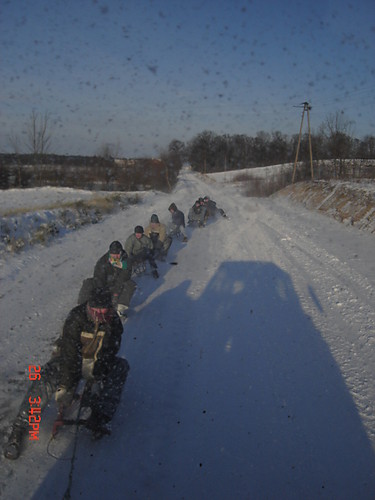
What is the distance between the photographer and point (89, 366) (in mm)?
3523

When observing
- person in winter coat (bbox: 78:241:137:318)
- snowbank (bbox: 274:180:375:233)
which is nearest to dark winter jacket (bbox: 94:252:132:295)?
person in winter coat (bbox: 78:241:137:318)

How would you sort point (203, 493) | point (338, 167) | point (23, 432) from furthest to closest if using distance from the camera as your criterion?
1. point (338, 167)
2. point (23, 432)
3. point (203, 493)

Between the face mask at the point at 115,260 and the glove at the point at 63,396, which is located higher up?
the face mask at the point at 115,260

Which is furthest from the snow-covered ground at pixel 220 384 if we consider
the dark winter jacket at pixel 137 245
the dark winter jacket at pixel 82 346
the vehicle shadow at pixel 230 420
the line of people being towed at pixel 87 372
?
the dark winter jacket at pixel 137 245

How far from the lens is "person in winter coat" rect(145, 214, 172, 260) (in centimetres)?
A: 946

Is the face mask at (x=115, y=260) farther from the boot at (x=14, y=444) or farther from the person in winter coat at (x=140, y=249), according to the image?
the boot at (x=14, y=444)

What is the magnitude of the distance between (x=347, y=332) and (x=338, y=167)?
3148 cm

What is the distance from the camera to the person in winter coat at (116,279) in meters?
5.85

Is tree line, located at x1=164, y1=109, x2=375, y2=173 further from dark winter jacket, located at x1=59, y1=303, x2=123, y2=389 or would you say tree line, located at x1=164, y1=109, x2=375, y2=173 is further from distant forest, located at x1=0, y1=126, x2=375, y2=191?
dark winter jacket, located at x1=59, y1=303, x2=123, y2=389

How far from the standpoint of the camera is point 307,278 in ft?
26.0

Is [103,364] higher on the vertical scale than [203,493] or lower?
higher

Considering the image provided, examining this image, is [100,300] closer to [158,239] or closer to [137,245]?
[137,245]

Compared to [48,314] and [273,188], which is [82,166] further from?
[48,314]

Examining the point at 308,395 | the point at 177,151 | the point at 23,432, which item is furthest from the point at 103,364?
the point at 177,151
